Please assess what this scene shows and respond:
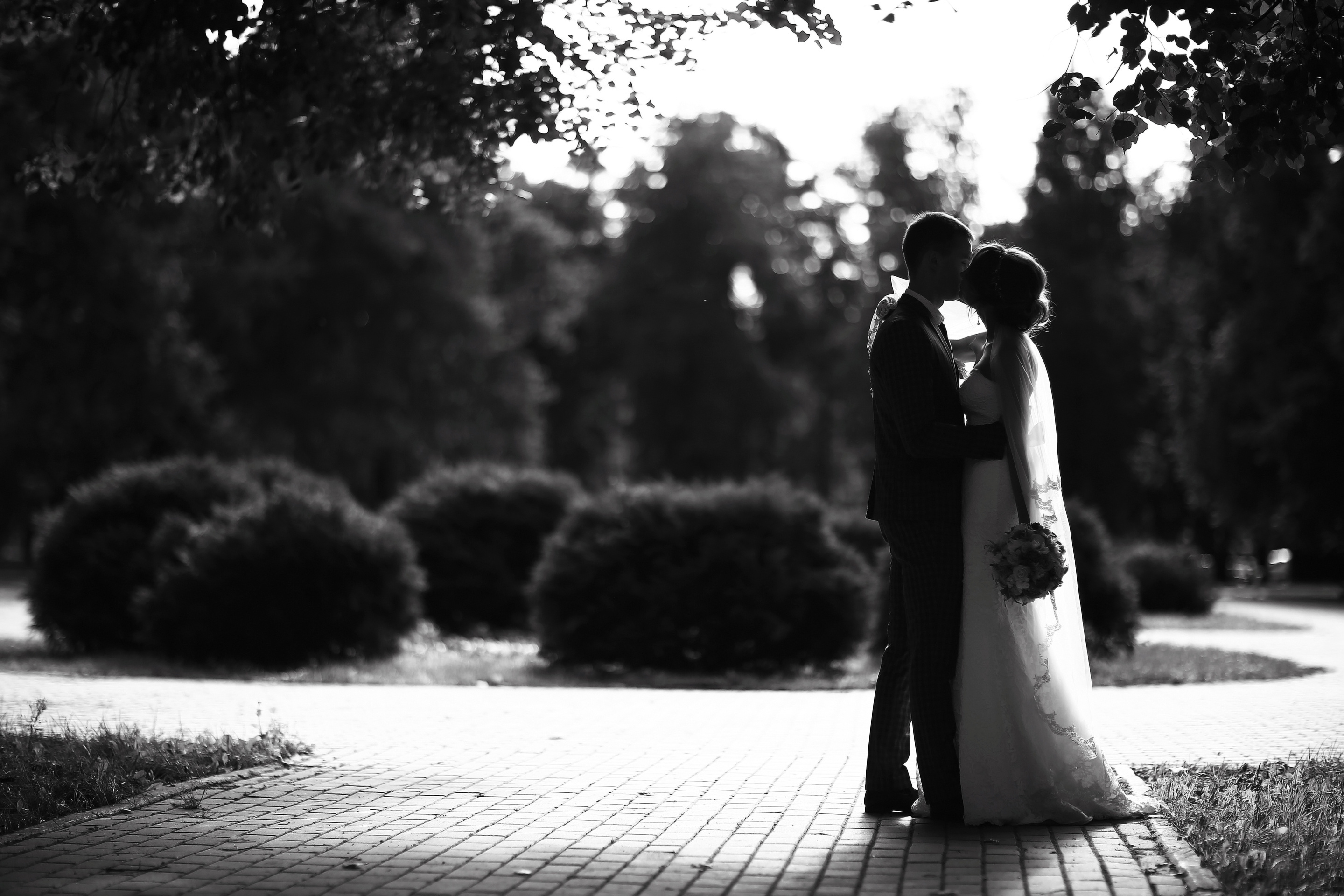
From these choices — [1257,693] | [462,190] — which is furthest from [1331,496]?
[462,190]

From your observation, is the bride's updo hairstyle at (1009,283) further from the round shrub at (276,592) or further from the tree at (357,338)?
the tree at (357,338)

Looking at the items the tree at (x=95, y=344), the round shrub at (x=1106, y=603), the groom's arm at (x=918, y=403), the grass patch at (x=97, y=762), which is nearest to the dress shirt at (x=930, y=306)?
the groom's arm at (x=918, y=403)

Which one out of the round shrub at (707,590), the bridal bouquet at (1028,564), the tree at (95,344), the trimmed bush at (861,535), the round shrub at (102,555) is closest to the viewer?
the bridal bouquet at (1028,564)

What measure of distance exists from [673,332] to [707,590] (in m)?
38.0

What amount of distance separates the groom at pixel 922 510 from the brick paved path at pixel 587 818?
0.92ft

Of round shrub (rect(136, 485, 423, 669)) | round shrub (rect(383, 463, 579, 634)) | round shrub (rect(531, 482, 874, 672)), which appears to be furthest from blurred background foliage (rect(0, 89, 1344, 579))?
round shrub (rect(383, 463, 579, 634))

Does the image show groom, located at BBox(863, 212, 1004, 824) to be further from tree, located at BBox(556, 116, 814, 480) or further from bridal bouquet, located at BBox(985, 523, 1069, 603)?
tree, located at BBox(556, 116, 814, 480)

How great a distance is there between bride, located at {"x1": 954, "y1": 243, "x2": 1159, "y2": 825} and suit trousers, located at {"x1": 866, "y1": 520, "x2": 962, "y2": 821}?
57 mm

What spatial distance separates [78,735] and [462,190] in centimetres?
413

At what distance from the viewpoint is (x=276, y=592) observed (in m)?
14.3

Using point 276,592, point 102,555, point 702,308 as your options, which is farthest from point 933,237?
point 702,308

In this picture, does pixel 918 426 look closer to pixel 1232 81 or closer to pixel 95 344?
A: pixel 1232 81

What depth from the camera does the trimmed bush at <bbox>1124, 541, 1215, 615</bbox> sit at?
25.9m

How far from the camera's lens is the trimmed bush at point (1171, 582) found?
25.9 meters
